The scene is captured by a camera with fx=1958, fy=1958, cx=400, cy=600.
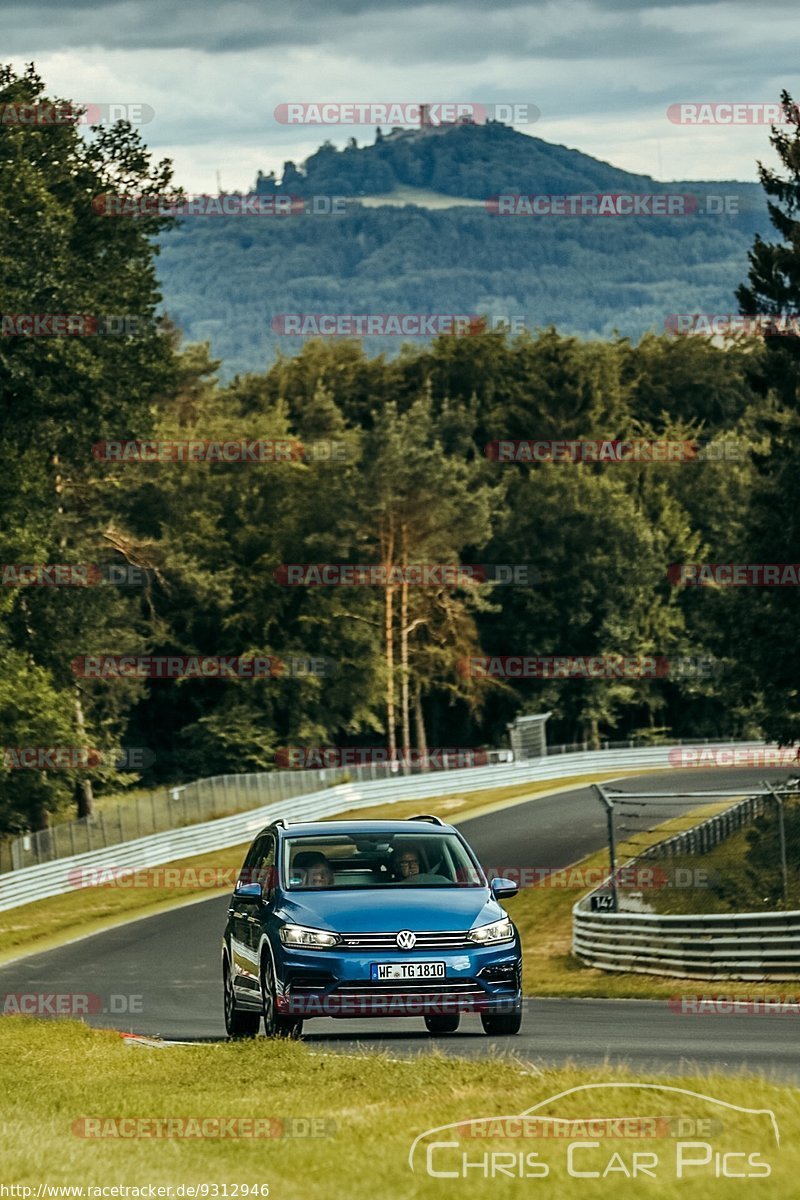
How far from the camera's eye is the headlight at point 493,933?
14.5 meters

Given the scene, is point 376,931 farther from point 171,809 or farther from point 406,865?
point 171,809

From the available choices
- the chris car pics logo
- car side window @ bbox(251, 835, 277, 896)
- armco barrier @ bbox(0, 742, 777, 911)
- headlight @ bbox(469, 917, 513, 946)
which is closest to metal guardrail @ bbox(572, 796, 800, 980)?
car side window @ bbox(251, 835, 277, 896)

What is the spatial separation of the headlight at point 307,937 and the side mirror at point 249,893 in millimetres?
855

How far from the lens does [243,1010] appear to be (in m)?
16.2

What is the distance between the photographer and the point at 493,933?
575 inches

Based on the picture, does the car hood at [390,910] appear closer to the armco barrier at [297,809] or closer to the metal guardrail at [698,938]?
the metal guardrail at [698,938]

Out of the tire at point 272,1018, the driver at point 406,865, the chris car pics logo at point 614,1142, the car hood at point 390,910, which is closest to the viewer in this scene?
the chris car pics logo at point 614,1142

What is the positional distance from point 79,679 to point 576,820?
53.8ft

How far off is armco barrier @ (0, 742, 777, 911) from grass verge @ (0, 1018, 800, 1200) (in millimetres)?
35229

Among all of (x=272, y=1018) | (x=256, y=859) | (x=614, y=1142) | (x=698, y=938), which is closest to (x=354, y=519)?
(x=698, y=938)

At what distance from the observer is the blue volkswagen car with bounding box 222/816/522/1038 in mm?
14320

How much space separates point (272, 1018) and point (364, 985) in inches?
35.3

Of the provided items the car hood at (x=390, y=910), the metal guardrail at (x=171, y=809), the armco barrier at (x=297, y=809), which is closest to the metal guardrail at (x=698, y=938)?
the car hood at (x=390, y=910)

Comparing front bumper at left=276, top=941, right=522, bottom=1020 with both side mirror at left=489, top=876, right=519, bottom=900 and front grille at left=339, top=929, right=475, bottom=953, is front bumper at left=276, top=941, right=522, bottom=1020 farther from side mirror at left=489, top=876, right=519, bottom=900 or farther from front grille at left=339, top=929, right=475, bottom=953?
side mirror at left=489, top=876, right=519, bottom=900
